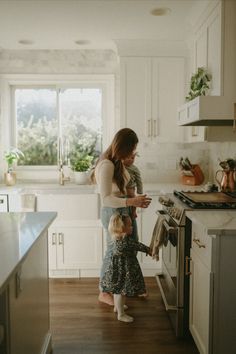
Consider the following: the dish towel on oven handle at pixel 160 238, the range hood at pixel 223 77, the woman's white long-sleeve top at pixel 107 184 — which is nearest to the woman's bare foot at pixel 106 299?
the dish towel on oven handle at pixel 160 238

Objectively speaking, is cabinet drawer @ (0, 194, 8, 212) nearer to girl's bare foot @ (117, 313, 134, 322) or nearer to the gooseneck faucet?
the gooseneck faucet

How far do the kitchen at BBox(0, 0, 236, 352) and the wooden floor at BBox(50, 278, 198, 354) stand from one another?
0.64 metres

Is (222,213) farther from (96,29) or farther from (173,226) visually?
(96,29)

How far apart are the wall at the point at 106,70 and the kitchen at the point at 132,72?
0.01 metres

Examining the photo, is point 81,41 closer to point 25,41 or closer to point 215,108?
point 25,41

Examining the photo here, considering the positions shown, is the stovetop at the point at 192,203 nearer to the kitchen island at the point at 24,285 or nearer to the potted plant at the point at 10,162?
the kitchen island at the point at 24,285

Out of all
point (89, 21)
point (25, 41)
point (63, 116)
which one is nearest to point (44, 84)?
point (63, 116)

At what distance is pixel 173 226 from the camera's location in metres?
2.50

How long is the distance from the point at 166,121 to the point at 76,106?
46.4 inches

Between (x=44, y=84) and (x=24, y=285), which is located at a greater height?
(x=44, y=84)

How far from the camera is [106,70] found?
13.6 feet

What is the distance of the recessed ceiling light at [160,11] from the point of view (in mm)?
2897

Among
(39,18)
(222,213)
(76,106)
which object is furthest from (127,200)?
(76,106)

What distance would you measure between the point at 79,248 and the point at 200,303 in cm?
190
